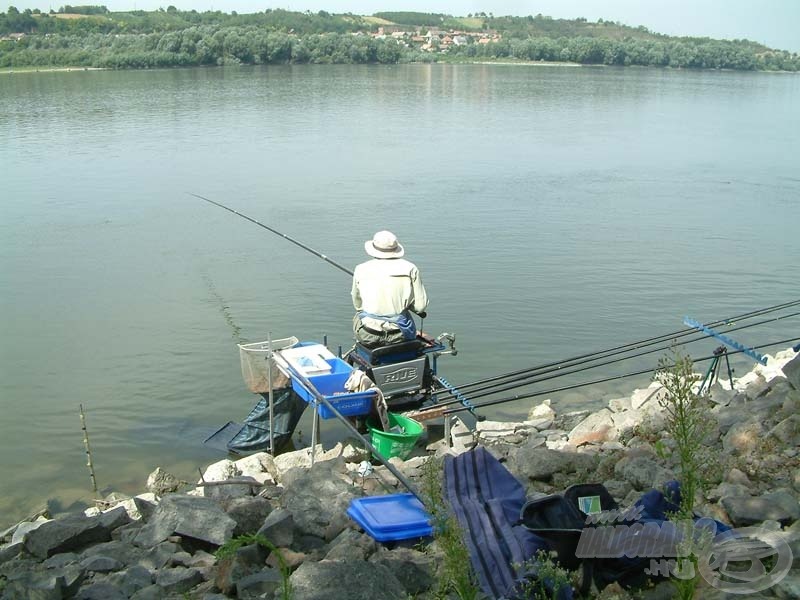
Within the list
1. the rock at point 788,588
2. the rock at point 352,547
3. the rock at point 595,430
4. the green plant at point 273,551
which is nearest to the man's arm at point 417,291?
the rock at point 595,430

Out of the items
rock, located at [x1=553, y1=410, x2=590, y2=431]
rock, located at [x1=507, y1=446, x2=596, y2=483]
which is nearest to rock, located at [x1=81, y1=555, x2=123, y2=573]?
rock, located at [x1=507, y1=446, x2=596, y2=483]

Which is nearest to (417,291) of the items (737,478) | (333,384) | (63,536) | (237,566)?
(333,384)

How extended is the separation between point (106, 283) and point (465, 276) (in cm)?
515

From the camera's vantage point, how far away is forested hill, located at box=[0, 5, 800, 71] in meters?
63.1

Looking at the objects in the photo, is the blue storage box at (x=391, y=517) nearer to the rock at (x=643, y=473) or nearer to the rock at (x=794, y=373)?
the rock at (x=643, y=473)

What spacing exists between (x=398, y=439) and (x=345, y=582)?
2.85m

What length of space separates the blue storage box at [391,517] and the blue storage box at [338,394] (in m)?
1.66

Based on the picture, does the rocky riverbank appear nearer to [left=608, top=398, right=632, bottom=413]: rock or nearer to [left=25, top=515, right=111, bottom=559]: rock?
[left=25, top=515, right=111, bottom=559]: rock

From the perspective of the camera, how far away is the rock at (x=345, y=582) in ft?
11.5

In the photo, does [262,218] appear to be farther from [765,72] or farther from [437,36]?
[437,36]

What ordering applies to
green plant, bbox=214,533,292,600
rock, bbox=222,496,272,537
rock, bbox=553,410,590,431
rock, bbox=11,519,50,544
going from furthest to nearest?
rock, bbox=553,410,590,431
rock, bbox=11,519,50,544
rock, bbox=222,496,272,537
green plant, bbox=214,533,292,600

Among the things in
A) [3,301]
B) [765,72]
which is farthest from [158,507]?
[765,72]

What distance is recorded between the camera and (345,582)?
355 cm

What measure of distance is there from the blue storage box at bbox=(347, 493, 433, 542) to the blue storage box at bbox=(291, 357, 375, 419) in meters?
1.66
